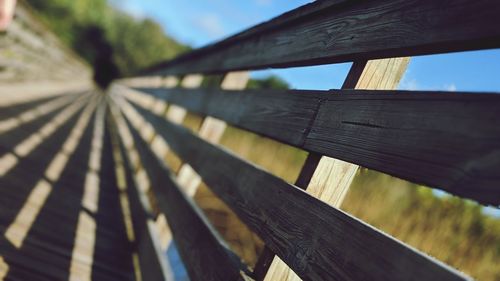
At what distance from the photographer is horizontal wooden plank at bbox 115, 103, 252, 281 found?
1.38 metres

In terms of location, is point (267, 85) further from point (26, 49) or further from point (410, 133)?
point (26, 49)

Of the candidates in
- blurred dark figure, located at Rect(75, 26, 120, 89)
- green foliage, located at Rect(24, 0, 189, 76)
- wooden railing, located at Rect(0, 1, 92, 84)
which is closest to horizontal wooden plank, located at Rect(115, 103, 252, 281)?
wooden railing, located at Rect(0, 1, 92, 84)

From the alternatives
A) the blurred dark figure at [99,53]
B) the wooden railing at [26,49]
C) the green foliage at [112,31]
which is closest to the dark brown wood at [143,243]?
the wooden railing at [26,49]

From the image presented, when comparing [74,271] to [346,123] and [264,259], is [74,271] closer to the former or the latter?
[264,259]

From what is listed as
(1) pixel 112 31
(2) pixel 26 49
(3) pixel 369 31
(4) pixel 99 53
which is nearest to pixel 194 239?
(3) pixel 369 31

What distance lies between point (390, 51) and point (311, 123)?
34 cm

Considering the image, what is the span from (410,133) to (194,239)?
3.62 feet

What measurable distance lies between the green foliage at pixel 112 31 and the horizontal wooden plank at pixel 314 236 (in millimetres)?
31018

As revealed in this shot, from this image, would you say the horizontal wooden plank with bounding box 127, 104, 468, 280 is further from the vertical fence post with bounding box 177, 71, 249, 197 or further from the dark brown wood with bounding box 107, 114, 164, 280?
the vertical fence post with bounding box 177, 71, 249, 197

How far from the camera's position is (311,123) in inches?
50.9

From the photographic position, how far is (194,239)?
1712mm

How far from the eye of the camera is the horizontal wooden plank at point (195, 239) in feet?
4.51

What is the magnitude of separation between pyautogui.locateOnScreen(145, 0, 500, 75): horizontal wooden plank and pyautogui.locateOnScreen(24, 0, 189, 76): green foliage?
100 feet

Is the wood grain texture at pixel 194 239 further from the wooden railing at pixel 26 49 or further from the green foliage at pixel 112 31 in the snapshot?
the green foliage at pixel 112 31
